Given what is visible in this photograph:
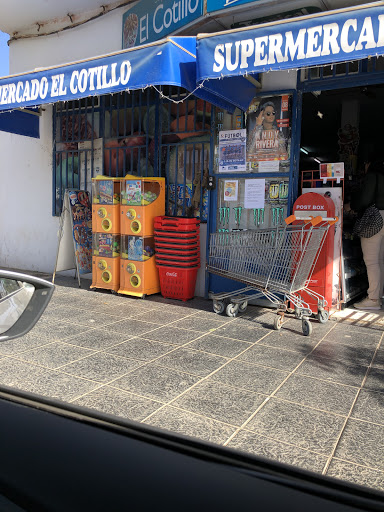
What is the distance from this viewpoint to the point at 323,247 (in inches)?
225

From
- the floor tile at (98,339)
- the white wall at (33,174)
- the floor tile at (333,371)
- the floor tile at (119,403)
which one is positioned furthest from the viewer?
the white wall at (33,174)

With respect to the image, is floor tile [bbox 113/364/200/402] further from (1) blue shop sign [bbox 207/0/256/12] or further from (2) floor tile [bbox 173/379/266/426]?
(1) blue shop sign [bbox 207/0/256/12]

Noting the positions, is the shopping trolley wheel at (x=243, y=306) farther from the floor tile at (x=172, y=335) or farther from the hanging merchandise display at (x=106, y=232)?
the hanging merchandise display at (x=106, y=232)

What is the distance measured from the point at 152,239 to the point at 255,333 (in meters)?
2.57

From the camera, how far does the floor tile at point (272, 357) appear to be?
13.6ft

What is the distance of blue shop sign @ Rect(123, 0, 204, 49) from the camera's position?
6423 mm

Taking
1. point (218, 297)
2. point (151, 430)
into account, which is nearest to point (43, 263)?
point (218, 297)

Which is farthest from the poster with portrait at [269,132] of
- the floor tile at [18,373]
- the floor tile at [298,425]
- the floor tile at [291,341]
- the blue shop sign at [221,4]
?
the floor tile at [18,373]

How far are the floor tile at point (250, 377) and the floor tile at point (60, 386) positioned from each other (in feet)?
3.56

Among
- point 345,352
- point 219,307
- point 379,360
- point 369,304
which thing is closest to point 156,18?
point 219,307

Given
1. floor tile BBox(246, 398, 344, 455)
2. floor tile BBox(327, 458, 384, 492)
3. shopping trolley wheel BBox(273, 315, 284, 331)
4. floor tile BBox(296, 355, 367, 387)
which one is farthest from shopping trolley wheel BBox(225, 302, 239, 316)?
floor tile BBox(327, 458, 384, 492)

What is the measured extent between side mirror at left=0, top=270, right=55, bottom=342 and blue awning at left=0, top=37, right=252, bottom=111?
3.81m

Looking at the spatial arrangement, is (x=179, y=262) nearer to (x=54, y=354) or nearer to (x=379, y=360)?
(x=54, y=354)

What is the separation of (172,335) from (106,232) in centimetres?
280
